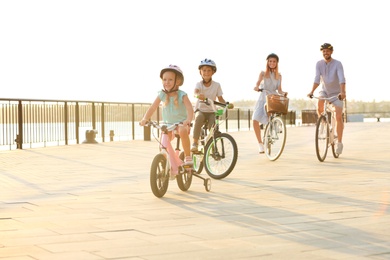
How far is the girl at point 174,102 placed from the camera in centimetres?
710

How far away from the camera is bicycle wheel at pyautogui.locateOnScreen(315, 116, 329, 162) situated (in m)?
11.2

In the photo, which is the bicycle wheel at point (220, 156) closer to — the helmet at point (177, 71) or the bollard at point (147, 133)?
the helmet at point (177, 71)

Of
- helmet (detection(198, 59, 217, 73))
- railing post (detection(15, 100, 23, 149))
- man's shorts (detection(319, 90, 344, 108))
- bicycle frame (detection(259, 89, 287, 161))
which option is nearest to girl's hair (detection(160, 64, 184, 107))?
helmet (detection(198, 59, 217, 73))

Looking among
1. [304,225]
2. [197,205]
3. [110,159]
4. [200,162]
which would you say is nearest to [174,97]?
[197,205]

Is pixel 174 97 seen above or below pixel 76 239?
above

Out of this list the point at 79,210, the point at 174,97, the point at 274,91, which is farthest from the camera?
the point at 274,91

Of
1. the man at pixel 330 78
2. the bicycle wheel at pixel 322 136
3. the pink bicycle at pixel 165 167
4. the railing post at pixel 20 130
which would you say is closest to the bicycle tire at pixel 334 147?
the man at pixel 330 78

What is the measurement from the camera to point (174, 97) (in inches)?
282

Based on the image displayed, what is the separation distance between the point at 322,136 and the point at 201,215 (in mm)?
6089

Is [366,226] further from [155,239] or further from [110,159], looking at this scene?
[110,159]

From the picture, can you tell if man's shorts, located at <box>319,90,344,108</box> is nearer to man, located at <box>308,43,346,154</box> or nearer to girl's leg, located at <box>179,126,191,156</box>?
man, located at <box>308,43,346,154</box>

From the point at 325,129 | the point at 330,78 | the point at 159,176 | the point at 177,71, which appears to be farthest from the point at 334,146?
the point at 159,176

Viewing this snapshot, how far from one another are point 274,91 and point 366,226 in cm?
669

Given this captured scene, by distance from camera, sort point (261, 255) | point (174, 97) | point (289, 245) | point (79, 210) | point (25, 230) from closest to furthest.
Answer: point (261, 255), point (289, 245), point (25, 230), point (79, 210), point (174, 97)
